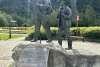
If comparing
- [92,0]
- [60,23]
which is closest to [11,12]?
[92,0]

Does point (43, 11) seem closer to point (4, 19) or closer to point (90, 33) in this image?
point (90, 33)

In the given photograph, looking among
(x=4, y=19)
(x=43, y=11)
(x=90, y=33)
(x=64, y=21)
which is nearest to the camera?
(x=43, y=11)

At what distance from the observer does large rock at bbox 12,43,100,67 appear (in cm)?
581

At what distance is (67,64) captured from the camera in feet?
20.4

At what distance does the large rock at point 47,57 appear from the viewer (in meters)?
5.81

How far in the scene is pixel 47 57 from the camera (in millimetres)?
5895

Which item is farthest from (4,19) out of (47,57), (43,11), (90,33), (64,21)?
(47,57)

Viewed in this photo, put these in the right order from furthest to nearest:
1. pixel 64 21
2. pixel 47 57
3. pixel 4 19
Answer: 1. pixel 4 19
2. pixel 64 21
3. pixel 47 57

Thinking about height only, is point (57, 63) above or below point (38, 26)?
below

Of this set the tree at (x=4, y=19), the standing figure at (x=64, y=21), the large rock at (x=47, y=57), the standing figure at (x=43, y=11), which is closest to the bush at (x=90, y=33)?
the standing figure at (x=64, y=21)

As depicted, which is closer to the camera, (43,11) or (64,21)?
(43,11)

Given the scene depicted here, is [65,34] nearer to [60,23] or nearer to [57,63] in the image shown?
[60,23]

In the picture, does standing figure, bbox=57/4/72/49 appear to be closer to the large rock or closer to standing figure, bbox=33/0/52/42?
standing figure, bbox=33/0/52/42

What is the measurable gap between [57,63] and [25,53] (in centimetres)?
66
